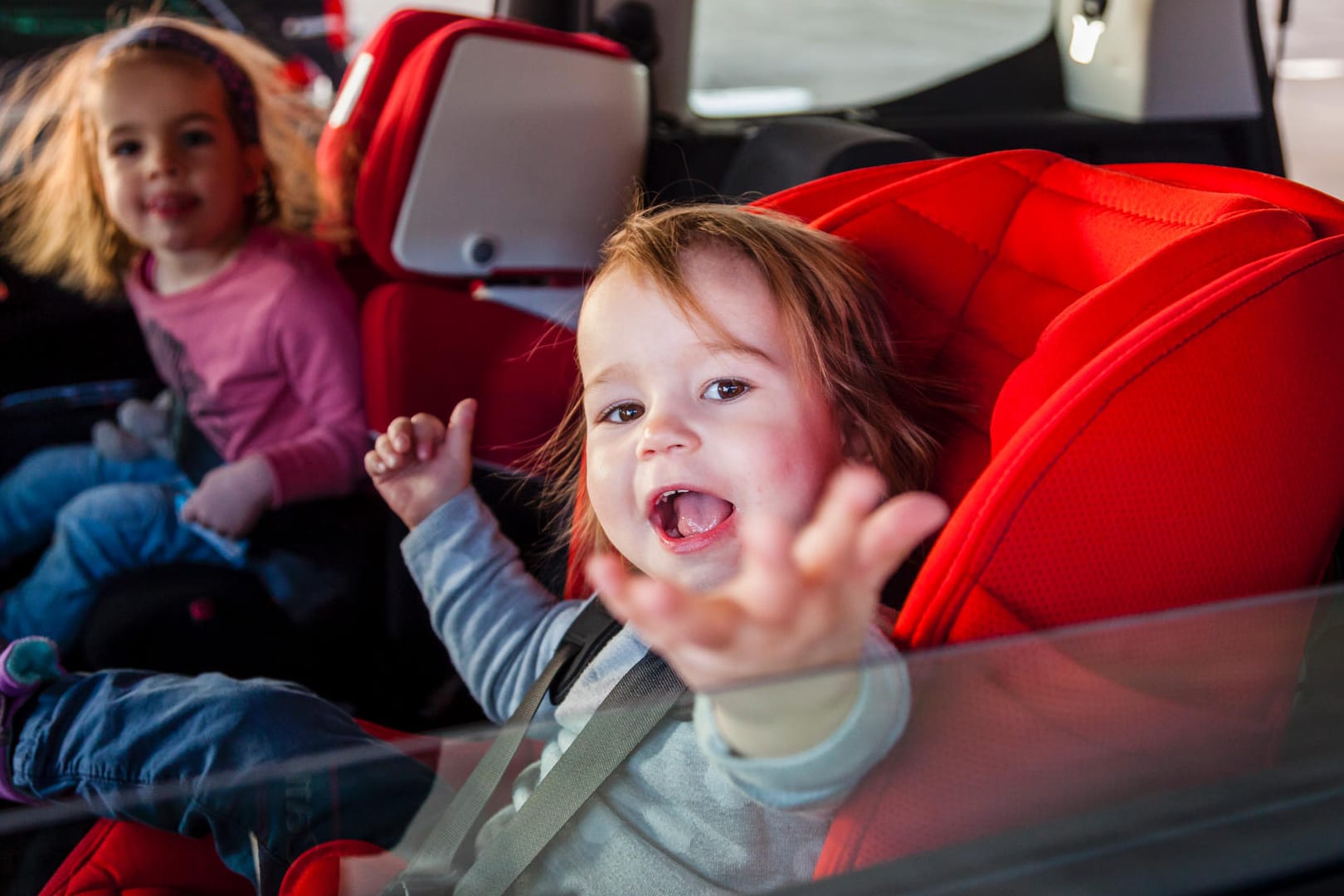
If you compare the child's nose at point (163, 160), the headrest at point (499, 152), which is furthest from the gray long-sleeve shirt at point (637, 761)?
the child's nose at point (163, 160)

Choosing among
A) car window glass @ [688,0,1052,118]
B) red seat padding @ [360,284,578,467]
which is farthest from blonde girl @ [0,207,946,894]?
car window glass @ [688,0,1052,118]

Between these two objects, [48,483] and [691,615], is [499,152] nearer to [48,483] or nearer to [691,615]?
[48,483]

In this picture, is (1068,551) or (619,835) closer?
(1068,551)

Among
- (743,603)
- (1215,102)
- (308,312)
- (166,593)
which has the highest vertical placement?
(743,603)

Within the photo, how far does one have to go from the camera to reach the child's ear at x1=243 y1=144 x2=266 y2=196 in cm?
179

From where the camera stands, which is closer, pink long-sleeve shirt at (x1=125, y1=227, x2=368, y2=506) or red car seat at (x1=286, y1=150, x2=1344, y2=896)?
red car seat at (x1=286, y1=150, x2=1344, y2=896)

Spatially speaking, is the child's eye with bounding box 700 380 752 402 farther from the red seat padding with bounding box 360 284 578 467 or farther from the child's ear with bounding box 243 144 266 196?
the child's ear with bounding box 243 144 266 196

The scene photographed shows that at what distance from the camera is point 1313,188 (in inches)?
34.5

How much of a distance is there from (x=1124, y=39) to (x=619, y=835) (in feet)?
6.21

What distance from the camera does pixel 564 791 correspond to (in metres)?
0.83

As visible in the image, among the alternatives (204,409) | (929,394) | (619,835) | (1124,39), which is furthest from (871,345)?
(1124,39)

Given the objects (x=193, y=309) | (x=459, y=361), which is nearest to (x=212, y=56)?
(x=193, y=309)

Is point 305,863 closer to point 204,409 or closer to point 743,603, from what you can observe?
point 743,603

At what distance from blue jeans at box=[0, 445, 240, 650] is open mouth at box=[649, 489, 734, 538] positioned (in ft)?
2.94
